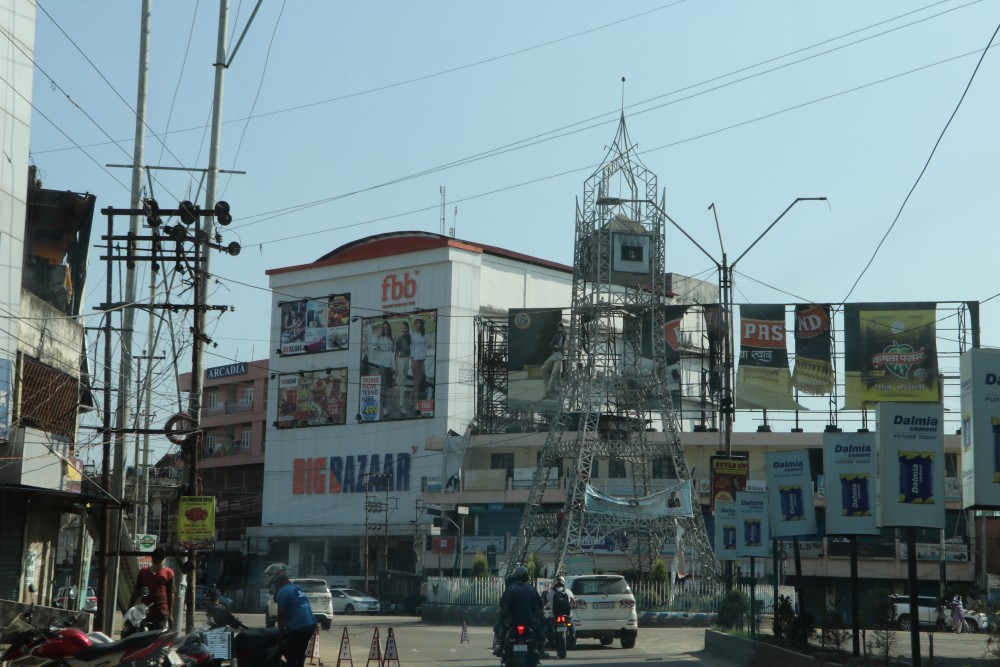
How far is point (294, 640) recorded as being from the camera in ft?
38.3

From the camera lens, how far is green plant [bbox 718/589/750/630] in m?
29.3

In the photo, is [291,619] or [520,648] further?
[520,648]

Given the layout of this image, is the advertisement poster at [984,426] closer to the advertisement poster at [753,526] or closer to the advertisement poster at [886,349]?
the advertisement poster at [753,526]

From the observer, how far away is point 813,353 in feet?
195

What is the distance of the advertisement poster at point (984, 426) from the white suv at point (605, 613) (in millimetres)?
14477

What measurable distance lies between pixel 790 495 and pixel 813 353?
40.0 metres

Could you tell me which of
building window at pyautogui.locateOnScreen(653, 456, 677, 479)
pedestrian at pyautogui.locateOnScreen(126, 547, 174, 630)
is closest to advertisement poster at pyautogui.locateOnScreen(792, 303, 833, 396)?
building window at pyautogui.locateOnScreen(653, 456, 677, 479)

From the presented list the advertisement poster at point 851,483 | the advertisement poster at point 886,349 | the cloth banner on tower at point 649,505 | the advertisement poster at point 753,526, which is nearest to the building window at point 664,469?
the advertisement poster at point 886,349

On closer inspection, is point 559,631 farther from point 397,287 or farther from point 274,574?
point 397,287

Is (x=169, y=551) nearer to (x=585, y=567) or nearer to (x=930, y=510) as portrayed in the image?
(x=930, y=510)

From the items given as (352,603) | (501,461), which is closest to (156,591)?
(352,603)

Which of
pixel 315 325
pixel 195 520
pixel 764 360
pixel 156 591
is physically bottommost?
pixel 156 591

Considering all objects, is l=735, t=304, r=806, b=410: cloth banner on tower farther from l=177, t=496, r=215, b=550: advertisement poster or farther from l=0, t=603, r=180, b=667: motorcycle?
l=0, t=603, r=180, b=667: motorcycle

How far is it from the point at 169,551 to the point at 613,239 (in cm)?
2974
